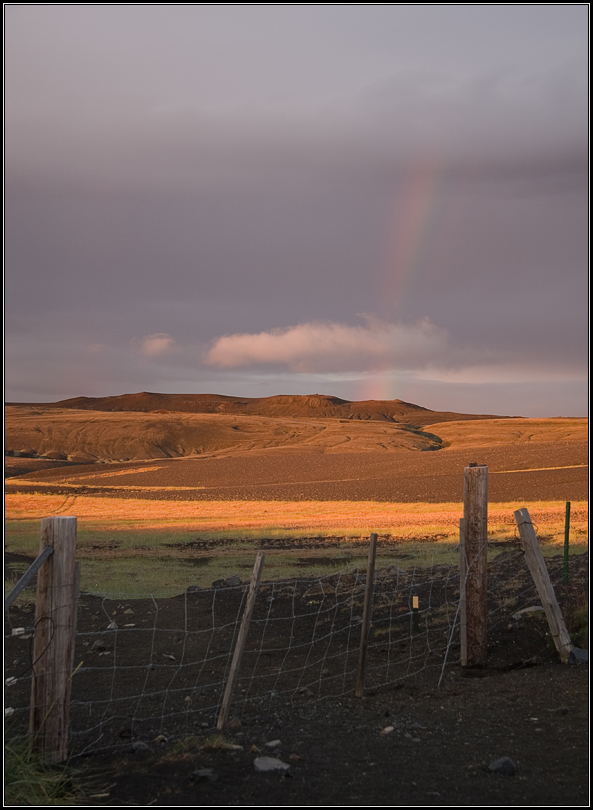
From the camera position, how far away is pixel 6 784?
493 centimetres

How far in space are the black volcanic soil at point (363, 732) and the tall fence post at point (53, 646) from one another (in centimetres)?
39

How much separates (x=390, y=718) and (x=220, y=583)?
28.5 feet

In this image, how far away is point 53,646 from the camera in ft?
18.5

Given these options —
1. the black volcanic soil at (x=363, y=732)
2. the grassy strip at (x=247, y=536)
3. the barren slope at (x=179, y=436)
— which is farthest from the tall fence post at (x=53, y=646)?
the barren slope at (x=179, y=436)

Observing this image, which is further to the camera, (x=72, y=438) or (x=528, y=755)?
(x=72, y=438)

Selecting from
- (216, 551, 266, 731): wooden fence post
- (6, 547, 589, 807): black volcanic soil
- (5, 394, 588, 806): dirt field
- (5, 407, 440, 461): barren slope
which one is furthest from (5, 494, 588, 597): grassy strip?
(5, 407, 440, 461): barren slope

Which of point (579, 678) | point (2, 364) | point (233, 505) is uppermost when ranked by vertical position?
point (2, 364)

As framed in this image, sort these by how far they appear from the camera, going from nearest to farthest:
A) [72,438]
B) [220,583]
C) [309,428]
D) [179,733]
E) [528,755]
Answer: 1. [528,755]
2. [179,733]
3. [220,583]
4. [72,438]
5. [309,428]

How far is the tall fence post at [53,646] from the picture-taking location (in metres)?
5.58

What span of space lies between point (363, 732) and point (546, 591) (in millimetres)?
2883

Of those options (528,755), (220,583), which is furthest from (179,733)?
(220,583)

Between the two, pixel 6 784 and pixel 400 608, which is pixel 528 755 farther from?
pixel 400 608

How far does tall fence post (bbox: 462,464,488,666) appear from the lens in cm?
828

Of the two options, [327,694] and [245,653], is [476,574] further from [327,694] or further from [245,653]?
[245,653]
